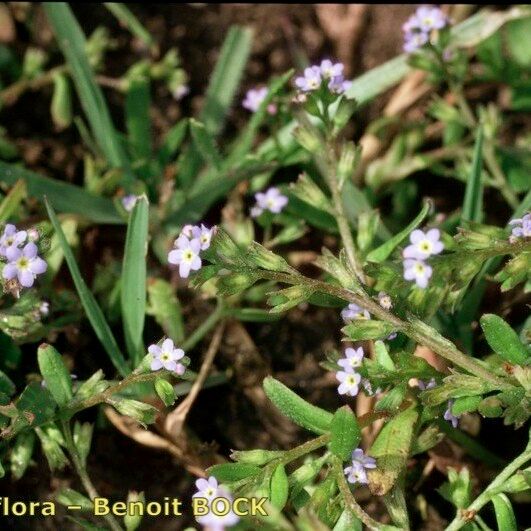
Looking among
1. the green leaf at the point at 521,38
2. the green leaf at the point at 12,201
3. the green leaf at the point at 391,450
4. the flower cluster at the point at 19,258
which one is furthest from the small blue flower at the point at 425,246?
the green leaf at the point at 521,38

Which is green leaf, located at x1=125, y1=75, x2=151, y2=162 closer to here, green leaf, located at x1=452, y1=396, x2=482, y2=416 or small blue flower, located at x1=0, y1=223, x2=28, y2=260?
small blue flower, located at x1=0, y1=223, x2=28, y2=260

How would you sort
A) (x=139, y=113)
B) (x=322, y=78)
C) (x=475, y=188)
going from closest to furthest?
(x=322, y=78) < (x=475, y=188) < (x=139, y=113)

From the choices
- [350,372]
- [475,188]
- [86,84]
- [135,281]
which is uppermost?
[86,84]

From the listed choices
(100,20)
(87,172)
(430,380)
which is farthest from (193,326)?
(100,20)

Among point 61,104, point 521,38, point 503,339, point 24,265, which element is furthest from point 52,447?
point 521,38

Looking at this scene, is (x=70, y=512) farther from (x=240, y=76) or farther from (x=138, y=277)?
(x=240, y=76)

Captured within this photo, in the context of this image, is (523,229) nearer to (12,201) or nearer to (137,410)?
(137,410)

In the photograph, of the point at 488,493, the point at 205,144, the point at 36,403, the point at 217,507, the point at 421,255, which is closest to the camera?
the point at 217,507
